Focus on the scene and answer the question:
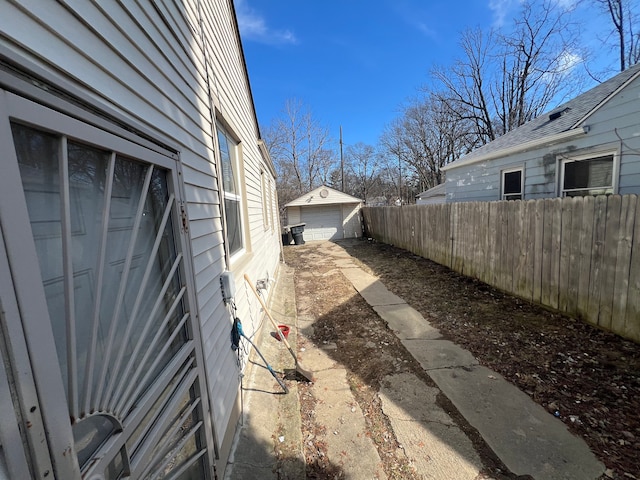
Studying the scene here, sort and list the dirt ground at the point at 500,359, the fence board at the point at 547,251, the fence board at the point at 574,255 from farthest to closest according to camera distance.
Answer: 1. the fence board at the point at 547,251
2. the fence board at the point at 574,255
3. the dirt ground at the point at 500,359

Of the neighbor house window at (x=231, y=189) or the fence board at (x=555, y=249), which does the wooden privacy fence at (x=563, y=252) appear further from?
the neighbor house window at (x=231, y=189)

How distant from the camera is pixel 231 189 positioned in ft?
12.3

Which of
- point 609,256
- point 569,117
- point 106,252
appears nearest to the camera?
point 106,252

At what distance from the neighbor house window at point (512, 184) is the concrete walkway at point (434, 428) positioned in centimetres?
627

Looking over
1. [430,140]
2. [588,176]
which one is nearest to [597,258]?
[588,176]

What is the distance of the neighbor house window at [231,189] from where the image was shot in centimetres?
337

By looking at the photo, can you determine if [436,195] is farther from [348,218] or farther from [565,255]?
[565,255]

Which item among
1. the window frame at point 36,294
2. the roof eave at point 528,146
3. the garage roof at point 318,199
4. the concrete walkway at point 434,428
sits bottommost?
the concrete walkway at point 434,428

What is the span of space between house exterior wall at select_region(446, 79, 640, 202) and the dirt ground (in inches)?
125

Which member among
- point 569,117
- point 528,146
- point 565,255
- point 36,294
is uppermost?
point 569,117

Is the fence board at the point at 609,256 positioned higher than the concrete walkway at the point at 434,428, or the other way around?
the fence board at the point at 609,256

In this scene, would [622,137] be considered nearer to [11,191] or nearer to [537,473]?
[537,473]

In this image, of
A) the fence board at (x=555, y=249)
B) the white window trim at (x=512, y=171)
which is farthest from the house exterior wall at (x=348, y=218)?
the fence board at (x=555, y=249)

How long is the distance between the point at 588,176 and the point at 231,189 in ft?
24.1
